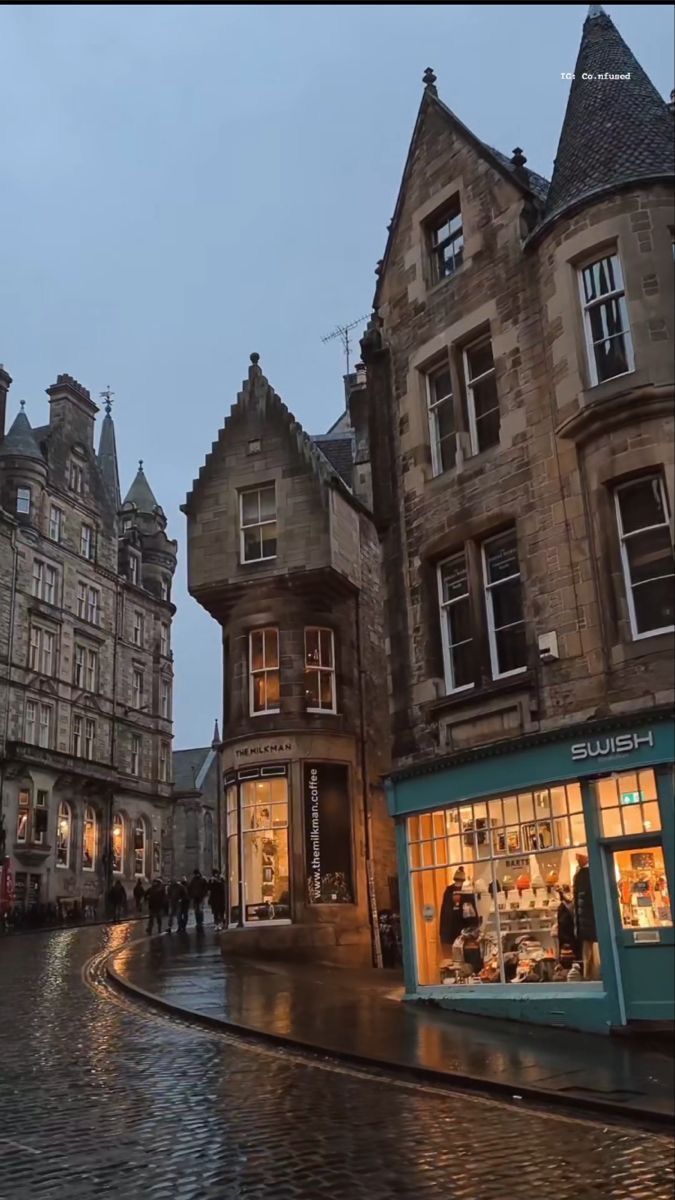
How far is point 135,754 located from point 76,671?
784cm

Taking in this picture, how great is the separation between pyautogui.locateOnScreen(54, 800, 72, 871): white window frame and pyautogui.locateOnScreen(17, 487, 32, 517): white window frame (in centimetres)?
1481

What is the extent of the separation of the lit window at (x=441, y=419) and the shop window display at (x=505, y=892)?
20.0 ft

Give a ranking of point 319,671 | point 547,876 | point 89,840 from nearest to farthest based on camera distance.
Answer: point 547,876
point 319,671
point 89,840

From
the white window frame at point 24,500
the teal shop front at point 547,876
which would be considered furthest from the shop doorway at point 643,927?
the white window frame at point 24,500

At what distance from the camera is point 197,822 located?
79500 millimetres

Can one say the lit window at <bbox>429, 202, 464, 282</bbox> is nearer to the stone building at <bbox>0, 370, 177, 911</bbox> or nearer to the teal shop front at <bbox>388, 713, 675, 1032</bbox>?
the teal shop front at <bbox>388, 713, 675, 1032</bbox>

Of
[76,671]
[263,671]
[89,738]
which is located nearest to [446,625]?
[263,671]

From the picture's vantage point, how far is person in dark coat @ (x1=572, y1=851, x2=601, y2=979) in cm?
1381

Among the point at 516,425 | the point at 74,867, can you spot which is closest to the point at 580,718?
the point at 516,425

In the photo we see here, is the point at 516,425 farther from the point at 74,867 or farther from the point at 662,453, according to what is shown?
the point at 74,867

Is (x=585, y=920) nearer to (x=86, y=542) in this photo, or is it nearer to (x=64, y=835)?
(x=64, y=835)

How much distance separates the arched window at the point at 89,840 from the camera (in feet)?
179

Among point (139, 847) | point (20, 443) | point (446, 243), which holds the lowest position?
point (139, 847)

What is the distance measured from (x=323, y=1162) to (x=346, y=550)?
63.4ft
